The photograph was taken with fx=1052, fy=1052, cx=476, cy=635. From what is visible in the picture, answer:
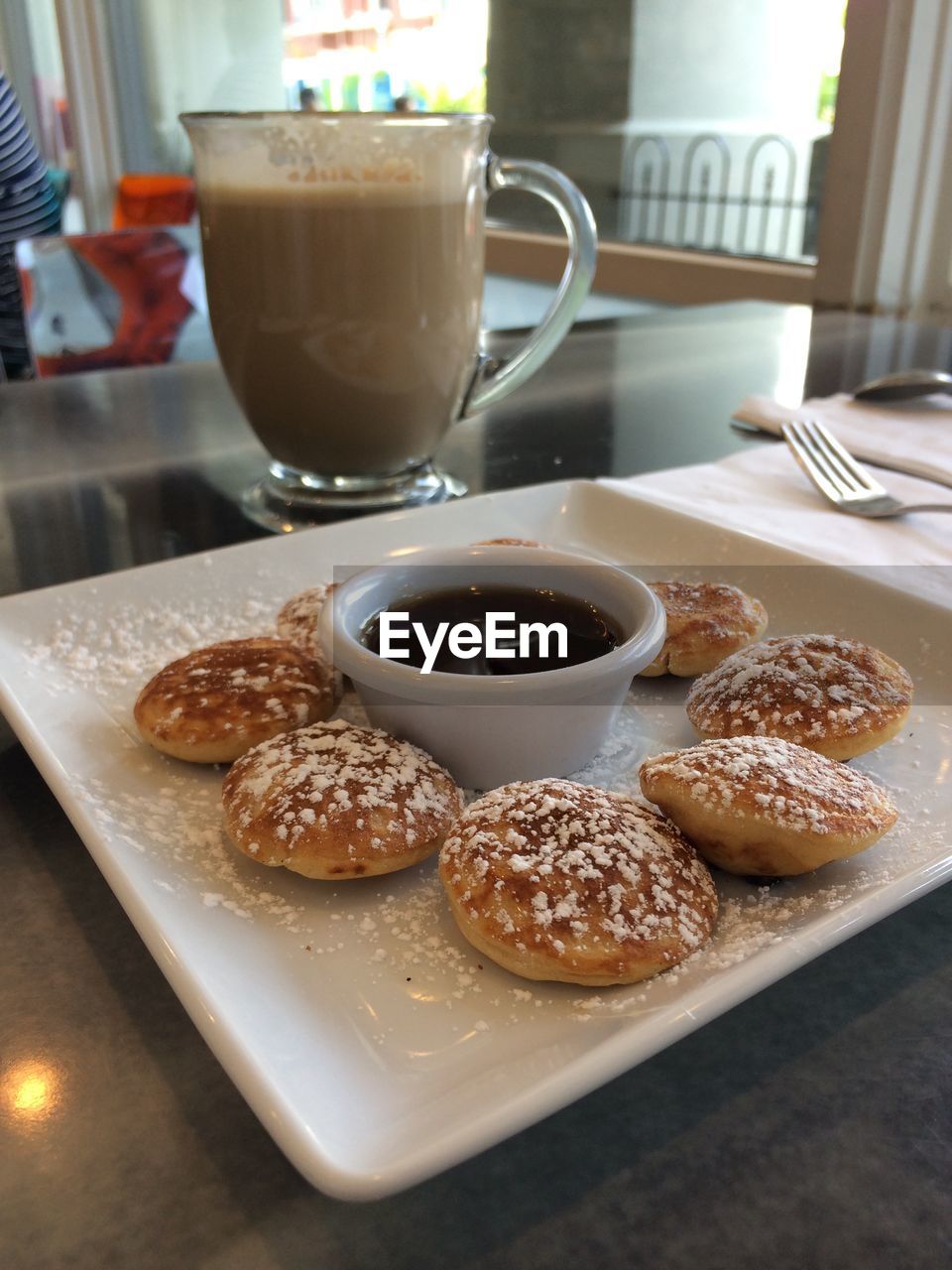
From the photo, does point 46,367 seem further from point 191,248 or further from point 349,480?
point 349,480

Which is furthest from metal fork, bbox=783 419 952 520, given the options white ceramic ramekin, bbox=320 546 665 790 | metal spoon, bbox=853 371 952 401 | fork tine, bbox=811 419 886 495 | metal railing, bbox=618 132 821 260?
metal railing, bbox=618 132 821 260

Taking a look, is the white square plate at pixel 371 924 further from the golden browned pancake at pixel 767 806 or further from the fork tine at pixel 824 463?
the fork tine at pixel 824 463

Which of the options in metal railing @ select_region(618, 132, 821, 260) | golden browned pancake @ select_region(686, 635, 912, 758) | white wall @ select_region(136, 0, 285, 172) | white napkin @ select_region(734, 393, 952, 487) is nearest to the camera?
golden browned pancake @ select_region(686, 635, 912, 758)

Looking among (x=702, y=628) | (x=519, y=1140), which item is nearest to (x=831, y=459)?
(x=702, y=628)

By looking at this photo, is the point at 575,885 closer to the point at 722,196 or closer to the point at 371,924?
the point at 371,924

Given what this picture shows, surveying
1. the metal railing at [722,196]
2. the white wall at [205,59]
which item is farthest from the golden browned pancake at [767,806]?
the white wall at [205,59]

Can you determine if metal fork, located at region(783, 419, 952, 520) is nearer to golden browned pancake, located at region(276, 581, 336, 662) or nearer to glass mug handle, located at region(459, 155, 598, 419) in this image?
glass mug handle, located at region(459, 155, 598, 419)

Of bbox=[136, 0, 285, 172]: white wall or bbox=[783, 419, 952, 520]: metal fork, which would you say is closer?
bbox=[783, 419, 952, 520]: metal fork
